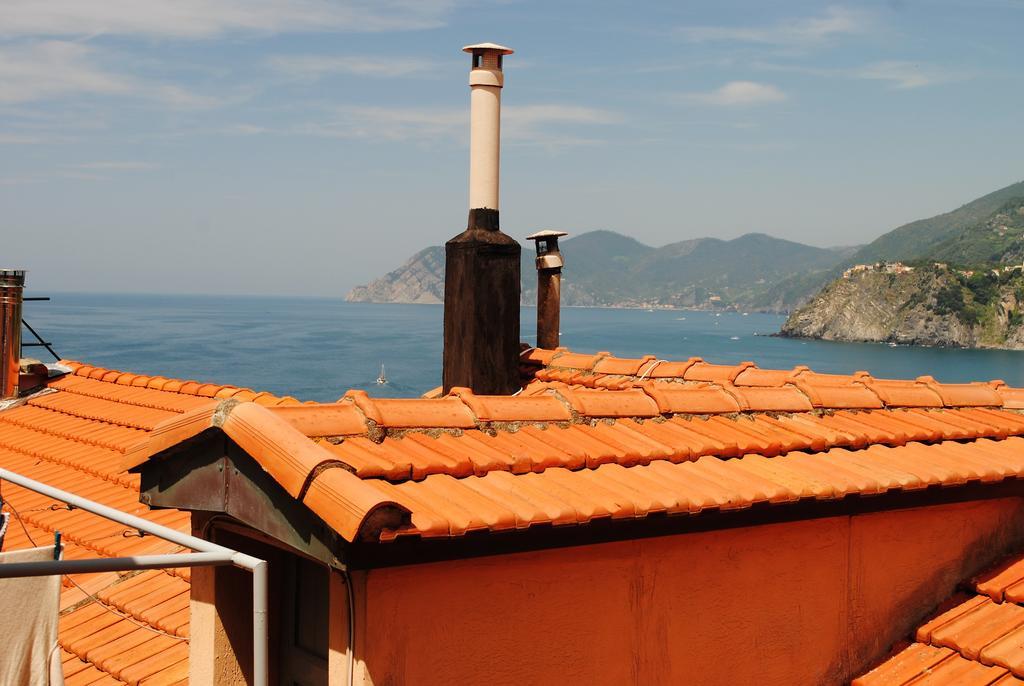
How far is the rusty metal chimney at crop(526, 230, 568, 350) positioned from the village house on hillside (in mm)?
5684

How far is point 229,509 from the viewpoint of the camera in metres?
3.75

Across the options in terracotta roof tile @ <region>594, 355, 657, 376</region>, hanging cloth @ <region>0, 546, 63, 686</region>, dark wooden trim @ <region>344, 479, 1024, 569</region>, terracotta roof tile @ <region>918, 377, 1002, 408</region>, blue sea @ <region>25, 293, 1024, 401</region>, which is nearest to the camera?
dark wooden trim @ <region>344, 479, 1024, 569</region>

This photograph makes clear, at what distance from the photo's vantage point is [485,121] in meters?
8.80

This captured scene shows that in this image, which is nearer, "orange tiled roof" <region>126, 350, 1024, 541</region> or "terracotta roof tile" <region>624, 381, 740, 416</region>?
"orange tiled roof" <region>126, 350, 1024, 541</region>

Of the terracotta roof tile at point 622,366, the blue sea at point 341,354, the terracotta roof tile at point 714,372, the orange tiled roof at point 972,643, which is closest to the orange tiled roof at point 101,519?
the terracotta roof tile at point 622,366

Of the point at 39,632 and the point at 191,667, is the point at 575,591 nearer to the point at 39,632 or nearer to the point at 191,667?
the point at 191,667

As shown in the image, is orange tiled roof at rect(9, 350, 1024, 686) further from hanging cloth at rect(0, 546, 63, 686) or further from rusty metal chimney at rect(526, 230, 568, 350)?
rusty metal chimney at rect(526, 230, 568, 350)

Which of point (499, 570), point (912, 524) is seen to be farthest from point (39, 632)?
point (912, 524)

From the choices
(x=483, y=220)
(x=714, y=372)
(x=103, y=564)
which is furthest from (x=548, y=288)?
(x=103, y=564)

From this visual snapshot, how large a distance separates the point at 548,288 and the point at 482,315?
176 inches

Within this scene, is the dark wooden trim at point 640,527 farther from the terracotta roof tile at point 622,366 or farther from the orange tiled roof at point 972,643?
the terracotta roof tile at point 622,366

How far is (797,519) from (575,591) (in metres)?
1.26

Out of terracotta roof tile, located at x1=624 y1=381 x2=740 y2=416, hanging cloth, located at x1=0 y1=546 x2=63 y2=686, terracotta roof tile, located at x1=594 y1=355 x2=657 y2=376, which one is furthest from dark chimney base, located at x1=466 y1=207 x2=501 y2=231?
hanging cloth, located at x1=0 y1=546 x2=63 y2=686

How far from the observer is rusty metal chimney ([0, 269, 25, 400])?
1214 centimetres
